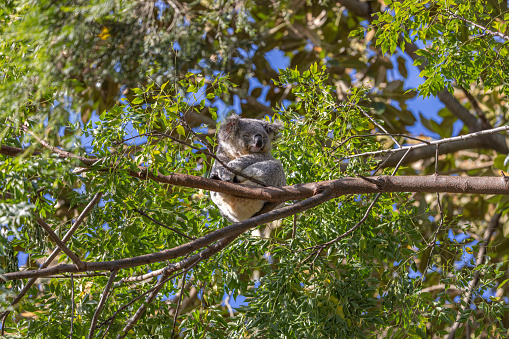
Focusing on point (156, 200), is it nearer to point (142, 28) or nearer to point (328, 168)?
point (328, 168)

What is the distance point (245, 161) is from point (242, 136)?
0.22 metres

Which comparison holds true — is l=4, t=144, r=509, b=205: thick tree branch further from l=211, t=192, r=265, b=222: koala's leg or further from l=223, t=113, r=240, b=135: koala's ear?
l=223, t=113, r=240, b=135: koala's ear

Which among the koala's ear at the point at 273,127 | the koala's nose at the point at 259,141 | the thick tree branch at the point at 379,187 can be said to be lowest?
the thick tree branch at the point at 379,187

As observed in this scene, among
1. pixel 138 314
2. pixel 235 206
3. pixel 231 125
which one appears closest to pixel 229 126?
pixel 231 125

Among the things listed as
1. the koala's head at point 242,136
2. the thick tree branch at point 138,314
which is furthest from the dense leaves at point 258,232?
the koala's head at point 242,136

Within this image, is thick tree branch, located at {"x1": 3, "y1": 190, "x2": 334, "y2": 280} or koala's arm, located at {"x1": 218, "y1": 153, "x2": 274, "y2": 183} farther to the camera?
koala's arm, located at {"x1": 218, "y1": 153, "x2": 274, "y2": 183}

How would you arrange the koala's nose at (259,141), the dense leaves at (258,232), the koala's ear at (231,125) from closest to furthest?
the dense leaves at (258,232), the koala's nose at (259,141), the koala's ear at (231,125)

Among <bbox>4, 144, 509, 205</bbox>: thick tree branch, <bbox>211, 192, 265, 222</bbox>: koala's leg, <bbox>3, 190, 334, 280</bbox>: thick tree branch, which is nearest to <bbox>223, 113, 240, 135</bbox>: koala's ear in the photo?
<bbox>211, 192, 265, 222</bbox>: koala's leg

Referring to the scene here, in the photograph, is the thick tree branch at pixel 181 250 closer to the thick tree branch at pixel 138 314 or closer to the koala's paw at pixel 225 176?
the thick tree branch at pixel 138 314

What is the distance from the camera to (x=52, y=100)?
7.49ft

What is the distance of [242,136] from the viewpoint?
3.33 meters

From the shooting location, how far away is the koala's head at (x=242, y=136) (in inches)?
130

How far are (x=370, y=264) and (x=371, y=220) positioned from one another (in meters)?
0.26

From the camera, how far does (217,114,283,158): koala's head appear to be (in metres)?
3.30
